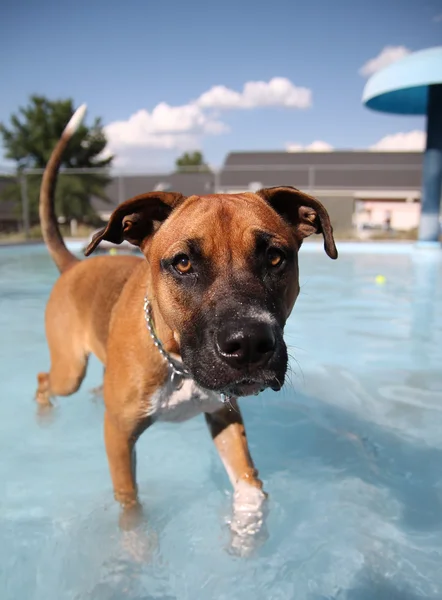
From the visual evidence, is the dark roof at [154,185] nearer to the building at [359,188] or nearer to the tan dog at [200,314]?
the building at [359,188]

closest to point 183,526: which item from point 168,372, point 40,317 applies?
point 168,372

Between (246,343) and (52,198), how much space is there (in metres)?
2.94

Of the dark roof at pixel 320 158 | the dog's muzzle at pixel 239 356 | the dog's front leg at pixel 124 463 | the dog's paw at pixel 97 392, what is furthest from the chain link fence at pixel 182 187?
the dog's muzzle at pixel 239 356

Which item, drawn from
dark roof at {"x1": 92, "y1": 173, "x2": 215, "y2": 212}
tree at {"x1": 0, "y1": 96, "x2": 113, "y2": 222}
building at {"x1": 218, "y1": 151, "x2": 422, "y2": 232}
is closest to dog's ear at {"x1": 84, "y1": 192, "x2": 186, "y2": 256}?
dark roof at {"x1": 92, "y1": 173, "x2": 215, "y2": 212}

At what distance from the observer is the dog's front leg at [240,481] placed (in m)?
2.86

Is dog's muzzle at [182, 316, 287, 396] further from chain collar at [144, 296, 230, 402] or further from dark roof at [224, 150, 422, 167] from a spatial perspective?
dark roof at [224, 150, 422, 167]

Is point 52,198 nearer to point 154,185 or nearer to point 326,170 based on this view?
point 326,170

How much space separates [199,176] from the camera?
31.2 m

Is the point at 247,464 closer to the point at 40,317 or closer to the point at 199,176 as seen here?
the point at 40,317

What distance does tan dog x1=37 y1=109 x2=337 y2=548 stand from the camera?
2.04 m

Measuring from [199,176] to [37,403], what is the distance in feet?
91.6

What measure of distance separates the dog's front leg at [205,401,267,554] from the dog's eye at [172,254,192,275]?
865 millimetres

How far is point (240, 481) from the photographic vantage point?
2.96 metres

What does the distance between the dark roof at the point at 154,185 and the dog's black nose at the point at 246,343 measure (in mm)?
19691
